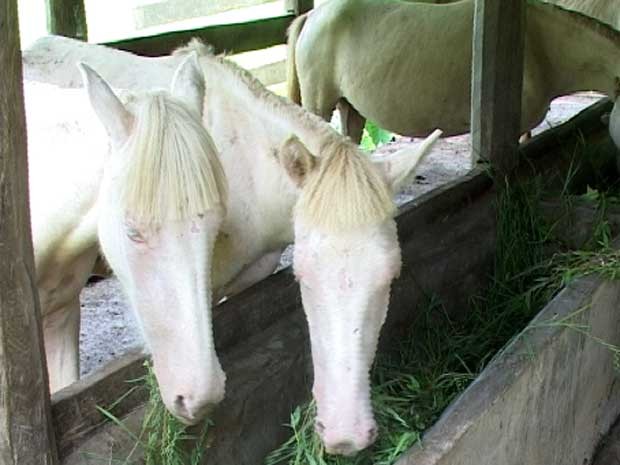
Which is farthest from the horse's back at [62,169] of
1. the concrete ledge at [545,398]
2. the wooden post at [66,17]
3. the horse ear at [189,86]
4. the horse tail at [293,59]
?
the horse tail at [293,59]

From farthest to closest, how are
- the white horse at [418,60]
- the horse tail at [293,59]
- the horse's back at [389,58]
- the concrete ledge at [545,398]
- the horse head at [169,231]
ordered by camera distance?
the horse tail at [293,59] → the horse's back at [389,58] → the white horse at [418,60] → the concrete ledge at [545,398] → the horse head at [169,231]

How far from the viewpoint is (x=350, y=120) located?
252 inches

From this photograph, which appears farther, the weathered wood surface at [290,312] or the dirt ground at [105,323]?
the dirt ground at [105,323]

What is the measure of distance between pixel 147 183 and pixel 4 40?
1.29 feet

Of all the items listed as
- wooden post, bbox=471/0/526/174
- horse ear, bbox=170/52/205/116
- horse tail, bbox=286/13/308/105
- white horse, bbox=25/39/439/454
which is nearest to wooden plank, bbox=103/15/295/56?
horse tail, bbox=286/13/308/105

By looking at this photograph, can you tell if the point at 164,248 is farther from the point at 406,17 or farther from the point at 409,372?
the point at 406,17

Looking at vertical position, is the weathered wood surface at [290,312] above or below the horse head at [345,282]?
below

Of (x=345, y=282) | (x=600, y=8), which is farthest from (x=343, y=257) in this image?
(x=600, y=8)

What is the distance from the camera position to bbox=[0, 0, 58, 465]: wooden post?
165 centimetres

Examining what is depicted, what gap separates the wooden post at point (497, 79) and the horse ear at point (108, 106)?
2.53m

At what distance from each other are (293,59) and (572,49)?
6.39 feet

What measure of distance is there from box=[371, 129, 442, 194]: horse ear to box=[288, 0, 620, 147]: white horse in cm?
325

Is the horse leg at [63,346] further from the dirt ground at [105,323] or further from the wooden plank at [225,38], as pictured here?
the wooden plank at [225,38]

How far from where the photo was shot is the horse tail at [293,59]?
19.5ft
